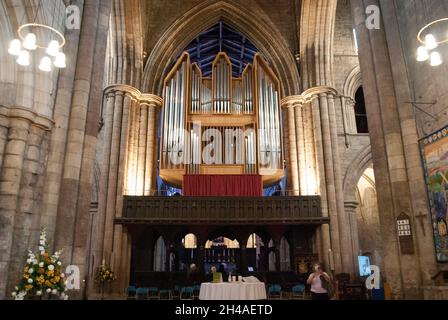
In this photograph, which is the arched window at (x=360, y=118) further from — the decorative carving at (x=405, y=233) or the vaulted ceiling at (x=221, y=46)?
the decorative carving at (x=405, y=233)

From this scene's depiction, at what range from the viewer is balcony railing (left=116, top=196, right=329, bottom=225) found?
15.6 metres

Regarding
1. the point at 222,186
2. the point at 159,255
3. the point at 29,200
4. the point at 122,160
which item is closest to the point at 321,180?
the point at 222,186

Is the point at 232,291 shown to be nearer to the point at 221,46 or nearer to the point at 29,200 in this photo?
the point at 29,200

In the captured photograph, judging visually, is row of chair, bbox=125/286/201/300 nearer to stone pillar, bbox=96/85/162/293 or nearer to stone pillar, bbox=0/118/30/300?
stone pillar, bbox=96/85/162/293

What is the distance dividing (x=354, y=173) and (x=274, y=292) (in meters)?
7.52

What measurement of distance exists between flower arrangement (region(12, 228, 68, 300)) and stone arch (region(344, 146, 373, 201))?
13.9 m

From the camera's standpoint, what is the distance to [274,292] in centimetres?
1384

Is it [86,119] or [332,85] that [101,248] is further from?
[332,85]

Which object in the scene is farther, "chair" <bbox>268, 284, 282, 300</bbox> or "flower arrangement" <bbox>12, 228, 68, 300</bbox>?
"chair" <bbox>268, 284, 282, 300</bbox>

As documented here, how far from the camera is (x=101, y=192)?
15.9 meters

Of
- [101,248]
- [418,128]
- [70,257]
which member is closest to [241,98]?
[101,248]

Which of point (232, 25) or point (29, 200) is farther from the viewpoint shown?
point (232, 25)

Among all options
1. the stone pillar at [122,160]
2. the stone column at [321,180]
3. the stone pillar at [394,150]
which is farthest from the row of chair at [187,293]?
the stone pillar at [394,150]

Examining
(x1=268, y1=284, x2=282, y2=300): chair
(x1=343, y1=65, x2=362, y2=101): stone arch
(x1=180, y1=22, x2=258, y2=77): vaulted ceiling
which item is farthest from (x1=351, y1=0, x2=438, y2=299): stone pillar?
(x1=180, y1=22, x2=258, y2=77): vaulted ceiling
